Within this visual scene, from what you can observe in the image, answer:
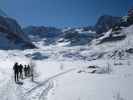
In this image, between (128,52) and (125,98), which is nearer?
(125,98)

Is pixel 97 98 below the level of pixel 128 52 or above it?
below

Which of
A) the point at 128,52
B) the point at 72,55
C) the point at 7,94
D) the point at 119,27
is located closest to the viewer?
the point at 7,94

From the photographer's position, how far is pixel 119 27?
552 ft

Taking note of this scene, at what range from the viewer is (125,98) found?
41.1 feet

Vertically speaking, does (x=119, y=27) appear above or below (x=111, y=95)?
above

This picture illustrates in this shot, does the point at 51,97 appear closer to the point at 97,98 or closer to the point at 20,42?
the point at 97,98

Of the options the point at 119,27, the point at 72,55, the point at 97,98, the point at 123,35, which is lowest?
the point at 97,98

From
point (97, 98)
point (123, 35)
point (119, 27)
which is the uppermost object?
point (119, 27)

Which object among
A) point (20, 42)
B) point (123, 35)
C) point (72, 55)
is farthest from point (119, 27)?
point (20, 42)

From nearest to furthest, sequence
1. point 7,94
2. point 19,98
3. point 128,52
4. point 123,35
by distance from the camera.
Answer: point 19,98 < point 7,94 < point 128,52 < point 123,35

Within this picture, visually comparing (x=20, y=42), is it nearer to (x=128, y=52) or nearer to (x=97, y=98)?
(x=128, y=52)

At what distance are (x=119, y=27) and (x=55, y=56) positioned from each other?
81.9 meters

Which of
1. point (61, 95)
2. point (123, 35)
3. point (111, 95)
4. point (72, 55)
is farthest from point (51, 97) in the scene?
point (123, 35)

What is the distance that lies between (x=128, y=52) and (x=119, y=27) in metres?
77.7
